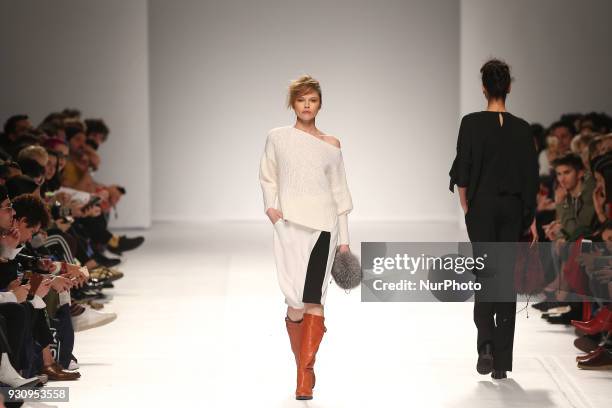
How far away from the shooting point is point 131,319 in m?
6.39

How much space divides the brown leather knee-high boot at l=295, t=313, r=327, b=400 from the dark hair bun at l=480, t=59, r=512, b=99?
3.72 ft

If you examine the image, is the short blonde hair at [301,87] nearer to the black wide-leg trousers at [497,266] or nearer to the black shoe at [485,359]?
the black wide-leg trousers at [497,266]

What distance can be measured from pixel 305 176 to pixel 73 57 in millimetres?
7395

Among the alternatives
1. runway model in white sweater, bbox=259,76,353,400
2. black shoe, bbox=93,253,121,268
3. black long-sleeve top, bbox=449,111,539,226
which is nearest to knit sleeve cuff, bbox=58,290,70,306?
runway model in white sweater, bbox=259,76,353,400

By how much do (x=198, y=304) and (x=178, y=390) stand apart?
2308mm

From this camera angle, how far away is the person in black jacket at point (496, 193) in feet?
15.5

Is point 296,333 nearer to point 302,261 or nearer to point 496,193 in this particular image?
point 302,261

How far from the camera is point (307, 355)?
445 cm

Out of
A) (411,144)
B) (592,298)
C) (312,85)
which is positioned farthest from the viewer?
(411,144)

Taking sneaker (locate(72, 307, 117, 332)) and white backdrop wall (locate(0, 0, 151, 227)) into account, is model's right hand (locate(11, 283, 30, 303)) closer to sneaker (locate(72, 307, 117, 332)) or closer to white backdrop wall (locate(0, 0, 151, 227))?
sneaker (locate(72, 307, 117, 332))

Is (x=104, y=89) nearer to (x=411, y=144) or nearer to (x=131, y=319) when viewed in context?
(x=411, y=144)

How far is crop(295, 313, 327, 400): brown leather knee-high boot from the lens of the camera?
4449 mm

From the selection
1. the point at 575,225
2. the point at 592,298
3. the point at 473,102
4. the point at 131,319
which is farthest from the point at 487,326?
the point at 473,102

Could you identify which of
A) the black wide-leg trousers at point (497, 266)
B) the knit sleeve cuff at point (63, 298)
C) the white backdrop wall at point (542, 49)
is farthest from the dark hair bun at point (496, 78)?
the white backdrop wall at point (542, 49)
